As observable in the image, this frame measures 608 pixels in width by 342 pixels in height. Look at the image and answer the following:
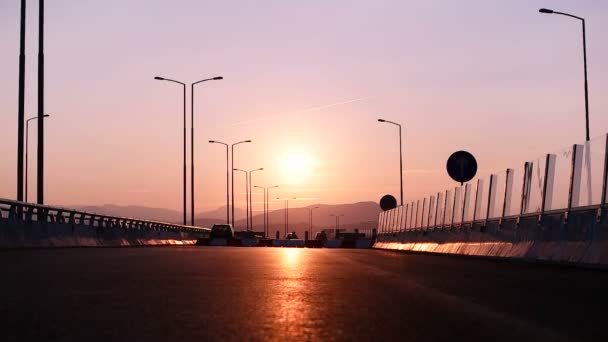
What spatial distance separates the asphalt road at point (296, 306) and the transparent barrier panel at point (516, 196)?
9722 mm

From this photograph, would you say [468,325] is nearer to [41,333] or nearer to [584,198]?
[41,333]

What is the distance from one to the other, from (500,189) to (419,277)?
555 inches

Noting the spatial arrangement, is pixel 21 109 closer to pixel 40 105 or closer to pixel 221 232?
pixel 40 105

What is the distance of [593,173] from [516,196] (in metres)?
5.90

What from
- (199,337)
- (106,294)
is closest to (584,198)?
(106,294)

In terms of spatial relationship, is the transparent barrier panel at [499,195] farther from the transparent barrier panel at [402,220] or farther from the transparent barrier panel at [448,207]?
the transparent barrier panel at [402,220]

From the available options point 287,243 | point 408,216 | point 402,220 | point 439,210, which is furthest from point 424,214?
point 287,243

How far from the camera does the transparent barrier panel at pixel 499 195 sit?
88.4 feet

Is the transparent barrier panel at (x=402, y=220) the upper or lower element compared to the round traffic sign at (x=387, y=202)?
lower

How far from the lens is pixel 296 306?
9172mm

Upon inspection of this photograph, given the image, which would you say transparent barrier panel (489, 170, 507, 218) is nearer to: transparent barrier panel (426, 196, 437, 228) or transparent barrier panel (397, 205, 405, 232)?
transparent barrier panel (426, 196, 437, 228)

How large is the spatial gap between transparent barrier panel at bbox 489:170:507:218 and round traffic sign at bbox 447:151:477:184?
7.31 meters

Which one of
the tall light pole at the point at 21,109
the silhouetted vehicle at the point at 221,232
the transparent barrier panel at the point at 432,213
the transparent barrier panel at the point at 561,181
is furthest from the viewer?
the silhouetted vehicle at the point at 221,232

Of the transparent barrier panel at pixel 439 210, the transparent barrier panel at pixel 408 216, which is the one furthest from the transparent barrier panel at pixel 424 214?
the transparent barrier panel at pixel 408 216
